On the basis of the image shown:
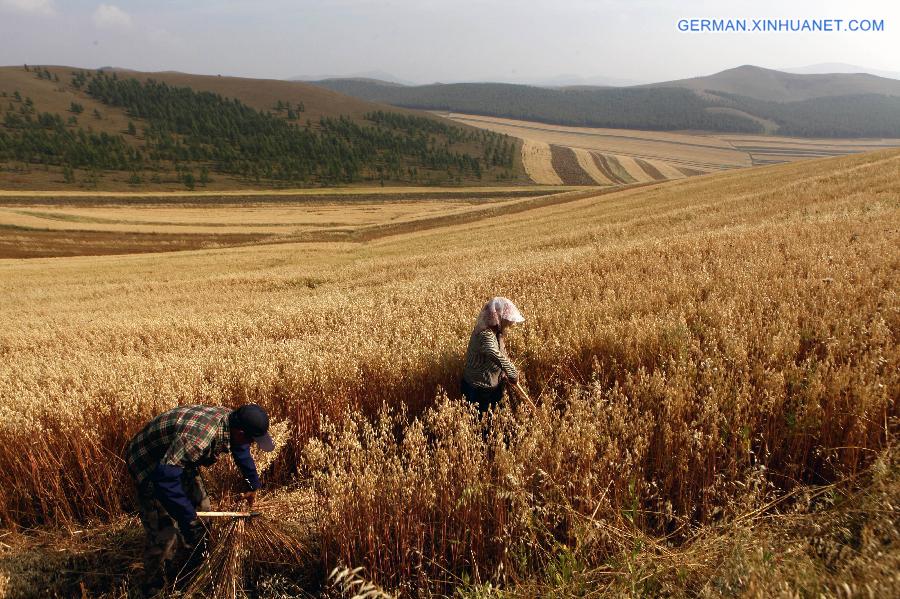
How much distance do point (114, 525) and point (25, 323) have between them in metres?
15.3

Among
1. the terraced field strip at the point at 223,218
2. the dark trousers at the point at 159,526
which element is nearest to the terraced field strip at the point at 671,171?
the terraced field strip at the point at 223,218

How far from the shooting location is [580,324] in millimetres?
6363

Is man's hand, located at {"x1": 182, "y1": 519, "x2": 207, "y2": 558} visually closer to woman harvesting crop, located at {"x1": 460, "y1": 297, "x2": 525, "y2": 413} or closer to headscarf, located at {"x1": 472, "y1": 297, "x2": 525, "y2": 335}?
woman harvesting crop, located at {"x1": 460, "y1": 297, "x2": 525, "y2": 413}

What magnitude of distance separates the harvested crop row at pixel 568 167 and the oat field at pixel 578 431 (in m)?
110

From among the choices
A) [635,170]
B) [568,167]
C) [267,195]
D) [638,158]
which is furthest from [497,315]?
[638,158]

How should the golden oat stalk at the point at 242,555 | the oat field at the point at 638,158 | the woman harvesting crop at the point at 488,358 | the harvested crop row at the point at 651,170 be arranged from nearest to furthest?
the golden oat stalk at the point at 242,555
the woman harvesting crop at the point at 488,358
the harvested crop row at the point at 651,170
the oat field at the point at 638,158

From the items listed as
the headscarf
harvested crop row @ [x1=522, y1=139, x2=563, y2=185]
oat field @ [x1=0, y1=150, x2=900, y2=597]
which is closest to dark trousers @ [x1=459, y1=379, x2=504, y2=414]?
oat field @ [x1=0, y1=150, x2=900, y2=597]

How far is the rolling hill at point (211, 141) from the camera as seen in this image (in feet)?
397

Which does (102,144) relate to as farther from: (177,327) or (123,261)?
(177,327)

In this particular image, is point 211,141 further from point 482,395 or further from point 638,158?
point 482,395

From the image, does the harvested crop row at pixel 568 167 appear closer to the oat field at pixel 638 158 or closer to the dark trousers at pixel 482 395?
the oat field at pixel 638 158

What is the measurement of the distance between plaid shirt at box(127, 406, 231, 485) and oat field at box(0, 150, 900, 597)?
28.9 inches

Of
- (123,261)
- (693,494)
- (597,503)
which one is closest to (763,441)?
(693,494)

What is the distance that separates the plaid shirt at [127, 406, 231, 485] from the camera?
3.76 meters
